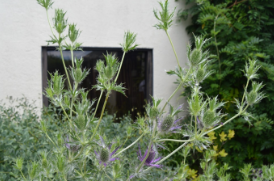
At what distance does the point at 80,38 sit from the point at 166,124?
2.79 m

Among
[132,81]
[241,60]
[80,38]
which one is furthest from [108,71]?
[132,81]

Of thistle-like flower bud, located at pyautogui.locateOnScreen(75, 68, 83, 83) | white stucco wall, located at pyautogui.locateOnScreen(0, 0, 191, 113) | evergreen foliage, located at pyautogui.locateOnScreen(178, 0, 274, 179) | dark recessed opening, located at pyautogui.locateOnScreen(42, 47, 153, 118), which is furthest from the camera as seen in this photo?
dark recessed opening, located at pyautogui.locateOnScreen(42, 47, 153, 118)

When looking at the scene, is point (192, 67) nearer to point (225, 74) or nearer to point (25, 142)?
point (25, 142)

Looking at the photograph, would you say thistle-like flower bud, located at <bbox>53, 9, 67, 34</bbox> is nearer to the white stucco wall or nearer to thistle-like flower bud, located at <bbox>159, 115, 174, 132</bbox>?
thistle-like flower bud, located at <bbox>159, 115, 174, 132</bbox>

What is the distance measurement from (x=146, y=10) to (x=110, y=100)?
4.55 feet

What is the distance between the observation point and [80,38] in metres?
3.39

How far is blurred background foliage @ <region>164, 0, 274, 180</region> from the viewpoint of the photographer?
9.63 ft

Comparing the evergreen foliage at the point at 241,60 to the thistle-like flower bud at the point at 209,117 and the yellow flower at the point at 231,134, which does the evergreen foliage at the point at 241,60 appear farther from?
the thistle-like flower bud at the point at 209,117

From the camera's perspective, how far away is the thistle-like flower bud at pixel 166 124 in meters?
0.87

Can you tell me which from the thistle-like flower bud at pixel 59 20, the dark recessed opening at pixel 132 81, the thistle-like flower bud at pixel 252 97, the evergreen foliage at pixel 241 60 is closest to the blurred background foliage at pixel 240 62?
the evergreen foliage at pixel 241 60

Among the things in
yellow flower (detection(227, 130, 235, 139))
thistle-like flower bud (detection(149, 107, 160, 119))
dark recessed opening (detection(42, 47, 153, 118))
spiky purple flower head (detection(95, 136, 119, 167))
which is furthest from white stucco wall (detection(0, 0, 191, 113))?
thistle-like flower bud (detection(149, 107, 160, 119))

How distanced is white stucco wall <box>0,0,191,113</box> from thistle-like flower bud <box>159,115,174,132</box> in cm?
273

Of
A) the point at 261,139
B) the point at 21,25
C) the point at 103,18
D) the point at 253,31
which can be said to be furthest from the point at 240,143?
the point at 21,25

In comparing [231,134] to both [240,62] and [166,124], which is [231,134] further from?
[166,124]
